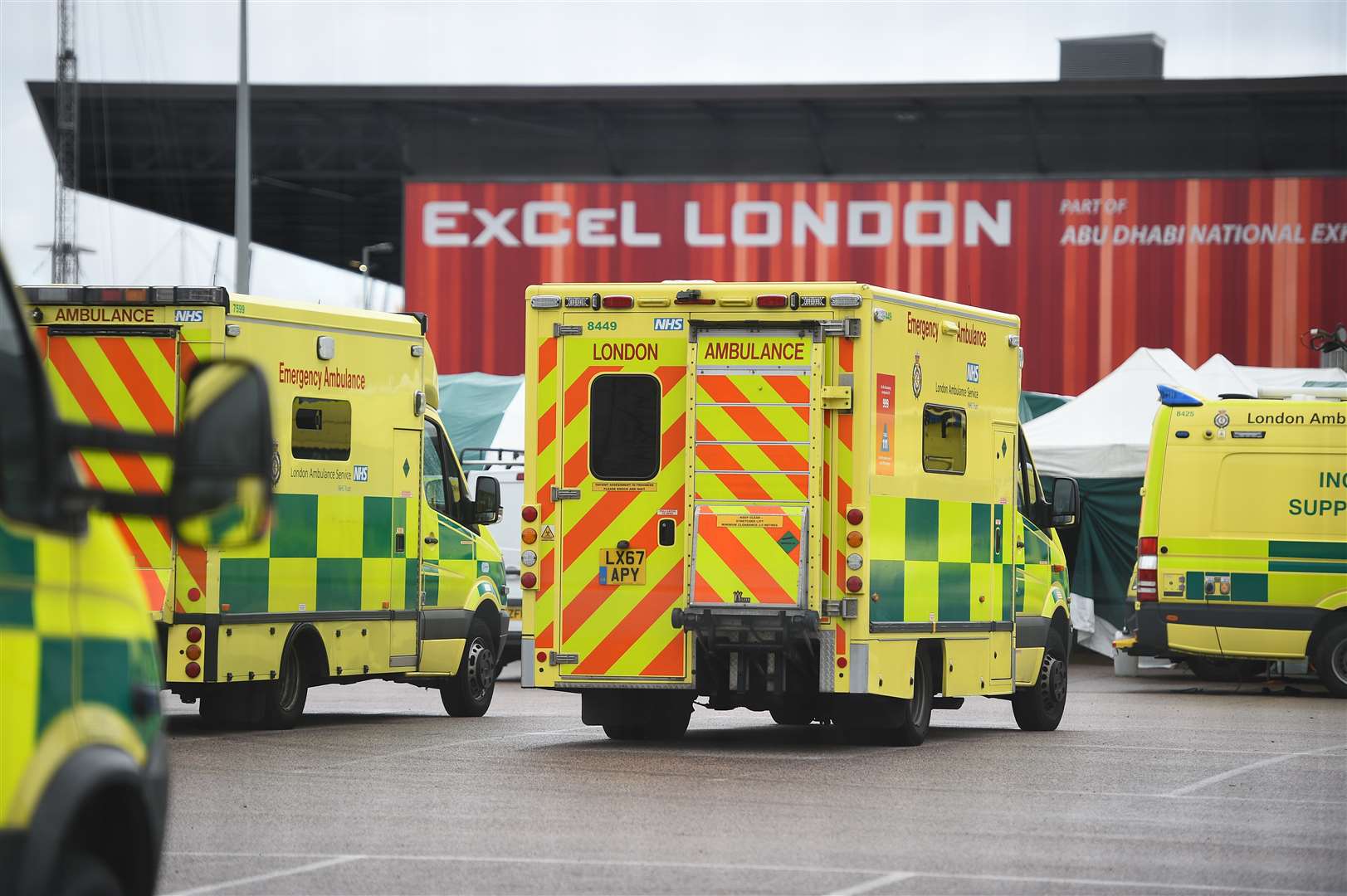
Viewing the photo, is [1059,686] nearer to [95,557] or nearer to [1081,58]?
[95,557]

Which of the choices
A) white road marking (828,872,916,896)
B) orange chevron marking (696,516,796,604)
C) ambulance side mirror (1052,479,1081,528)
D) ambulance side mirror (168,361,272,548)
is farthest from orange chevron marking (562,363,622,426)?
ambulance side mirror (168,361,272,548)

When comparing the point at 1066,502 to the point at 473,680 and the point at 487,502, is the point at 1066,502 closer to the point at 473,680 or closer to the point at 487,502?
the point at 487,502

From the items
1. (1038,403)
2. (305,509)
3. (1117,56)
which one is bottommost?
(305,509)

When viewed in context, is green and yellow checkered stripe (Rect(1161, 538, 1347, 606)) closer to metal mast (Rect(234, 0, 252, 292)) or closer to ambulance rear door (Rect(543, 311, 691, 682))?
ambulance rear door (Rect(543, 311, 691, 682))

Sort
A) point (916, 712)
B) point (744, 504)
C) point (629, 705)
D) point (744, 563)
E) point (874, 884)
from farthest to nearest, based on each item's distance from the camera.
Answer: point (629, 705) → point (916, 712) → point (744, 504) → point (744, 563) → point (874, 884)

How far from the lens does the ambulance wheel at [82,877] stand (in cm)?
446

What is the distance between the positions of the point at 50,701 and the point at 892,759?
31.3 ft

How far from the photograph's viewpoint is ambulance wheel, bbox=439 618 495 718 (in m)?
17.3

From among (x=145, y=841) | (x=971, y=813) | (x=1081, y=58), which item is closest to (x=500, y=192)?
(x=1081, y=58)

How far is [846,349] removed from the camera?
13.8m

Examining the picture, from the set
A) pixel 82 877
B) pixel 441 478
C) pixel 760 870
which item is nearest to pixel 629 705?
pixel 441 478

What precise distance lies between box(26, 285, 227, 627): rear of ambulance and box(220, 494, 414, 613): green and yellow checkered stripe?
0.40 m

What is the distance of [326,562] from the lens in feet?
51.1

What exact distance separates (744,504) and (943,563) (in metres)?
1.67
